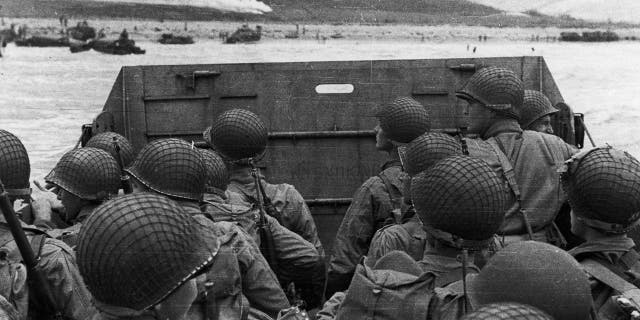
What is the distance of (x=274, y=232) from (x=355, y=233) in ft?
2.32

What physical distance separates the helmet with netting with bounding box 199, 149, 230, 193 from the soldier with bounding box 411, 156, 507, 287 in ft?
5.37

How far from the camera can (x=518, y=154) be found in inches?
181

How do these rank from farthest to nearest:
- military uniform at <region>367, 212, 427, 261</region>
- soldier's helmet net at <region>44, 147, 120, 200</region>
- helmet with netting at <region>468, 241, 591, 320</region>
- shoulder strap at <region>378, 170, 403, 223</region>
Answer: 1. shoulder strap at <region>378, 170, 403, 223</region>
2. soldier's helmet net at <region>44, 147, 120, 200</region>
3. military uniform at <region>367, 212, 427, 261</region>
4. helmet with netting at <region>468, 241, 591, 320</region>

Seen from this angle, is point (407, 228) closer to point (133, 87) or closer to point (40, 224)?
point (40, 224)

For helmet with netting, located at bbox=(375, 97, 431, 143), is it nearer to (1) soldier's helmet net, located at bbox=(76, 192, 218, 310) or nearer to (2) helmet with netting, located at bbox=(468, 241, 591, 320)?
(2) helmet with netting, located at bbox=(468, 241, 591, 320)

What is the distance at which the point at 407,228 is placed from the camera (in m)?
3.60

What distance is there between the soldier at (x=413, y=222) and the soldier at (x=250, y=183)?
1156 mm

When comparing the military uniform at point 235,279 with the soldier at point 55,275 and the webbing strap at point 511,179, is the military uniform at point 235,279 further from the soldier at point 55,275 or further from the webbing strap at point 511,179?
the webbing strap at point 511,179

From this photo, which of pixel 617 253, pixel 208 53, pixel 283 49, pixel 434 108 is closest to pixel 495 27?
pixel 283 49

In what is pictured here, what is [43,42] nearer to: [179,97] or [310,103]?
[179,97]

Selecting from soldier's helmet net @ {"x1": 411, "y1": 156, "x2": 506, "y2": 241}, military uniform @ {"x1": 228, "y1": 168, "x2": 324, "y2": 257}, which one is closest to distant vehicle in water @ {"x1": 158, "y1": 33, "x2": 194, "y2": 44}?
military uniform @ {"x1": 228, "y1": 168, "x2": 324, "y2": 257}

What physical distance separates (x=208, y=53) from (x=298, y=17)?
13581 millimetres

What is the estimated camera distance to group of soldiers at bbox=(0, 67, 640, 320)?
2.20 m

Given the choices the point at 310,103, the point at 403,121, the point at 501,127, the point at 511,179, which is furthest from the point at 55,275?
the point at 310,103
